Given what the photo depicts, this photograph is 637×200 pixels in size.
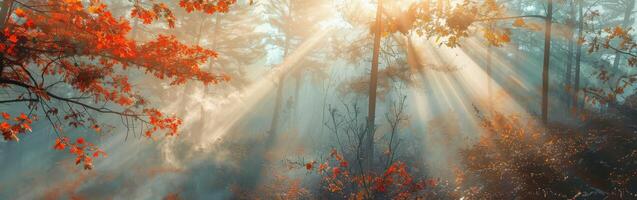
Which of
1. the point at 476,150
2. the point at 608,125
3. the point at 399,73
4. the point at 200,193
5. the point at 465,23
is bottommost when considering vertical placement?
the point at 200,193

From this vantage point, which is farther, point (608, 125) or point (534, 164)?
point (608, 125)

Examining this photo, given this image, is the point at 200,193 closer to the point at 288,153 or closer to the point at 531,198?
the point at 288,153

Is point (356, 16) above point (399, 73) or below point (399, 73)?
above

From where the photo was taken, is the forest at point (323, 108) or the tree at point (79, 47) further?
the forest at point (323, 108)

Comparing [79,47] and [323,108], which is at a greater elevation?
[79,47]

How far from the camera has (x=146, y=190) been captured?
16.4 m

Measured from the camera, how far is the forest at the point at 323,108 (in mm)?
6266

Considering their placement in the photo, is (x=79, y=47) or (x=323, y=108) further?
(x=323, y=108)

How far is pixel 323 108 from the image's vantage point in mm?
22531

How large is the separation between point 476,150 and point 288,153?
1214 centimetres

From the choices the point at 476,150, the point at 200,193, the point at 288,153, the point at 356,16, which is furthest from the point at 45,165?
the point at 476,150

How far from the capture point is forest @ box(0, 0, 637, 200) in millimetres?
6266

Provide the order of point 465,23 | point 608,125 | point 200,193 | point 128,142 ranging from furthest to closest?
point 128,142 < point 200,193 < point 608,125 < point 465,23

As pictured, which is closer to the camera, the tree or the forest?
the tree
